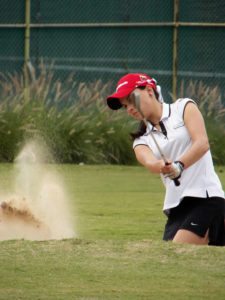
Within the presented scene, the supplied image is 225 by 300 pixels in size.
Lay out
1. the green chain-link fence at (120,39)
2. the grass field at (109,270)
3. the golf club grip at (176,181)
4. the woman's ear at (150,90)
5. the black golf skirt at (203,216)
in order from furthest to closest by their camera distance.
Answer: the green chain-link fence at (120,39), the black golf skirt at (203,216), the woman's ear at (150,90), the golf club grip at (176,181), the grass field at (109,270)

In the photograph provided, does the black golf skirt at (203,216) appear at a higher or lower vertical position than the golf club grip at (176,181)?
lower

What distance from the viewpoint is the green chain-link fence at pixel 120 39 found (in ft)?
70.5

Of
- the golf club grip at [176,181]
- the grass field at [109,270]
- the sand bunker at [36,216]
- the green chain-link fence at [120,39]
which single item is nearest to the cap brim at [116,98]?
the golf club grip at [176,181]

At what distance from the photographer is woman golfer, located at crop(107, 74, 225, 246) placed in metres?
7.95

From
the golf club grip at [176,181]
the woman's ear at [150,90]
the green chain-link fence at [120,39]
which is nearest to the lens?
the golf club grip at [176,181]

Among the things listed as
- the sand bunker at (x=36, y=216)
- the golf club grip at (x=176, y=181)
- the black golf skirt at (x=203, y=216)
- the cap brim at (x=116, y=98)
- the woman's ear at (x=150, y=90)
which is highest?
the woman's ear at (x=150, y=90)

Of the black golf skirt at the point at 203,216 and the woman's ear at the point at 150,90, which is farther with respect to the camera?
the black golf skirt at the point at 203,216

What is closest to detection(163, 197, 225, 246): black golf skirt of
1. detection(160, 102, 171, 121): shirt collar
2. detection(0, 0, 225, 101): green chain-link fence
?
detection(160, 102, 171, 121): shirt collar

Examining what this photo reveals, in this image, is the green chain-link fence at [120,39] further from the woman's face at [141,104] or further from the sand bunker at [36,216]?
the woman's face at [141,104]

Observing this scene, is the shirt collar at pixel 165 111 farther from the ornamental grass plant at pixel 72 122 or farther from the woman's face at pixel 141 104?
the ornamental grass plant at pixel 72 122

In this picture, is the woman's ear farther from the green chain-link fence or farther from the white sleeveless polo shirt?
the green chain-link fence

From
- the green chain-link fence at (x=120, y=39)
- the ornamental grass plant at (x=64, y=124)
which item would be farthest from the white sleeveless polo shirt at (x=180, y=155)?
the green chain-link fence at (x=120, y=39)

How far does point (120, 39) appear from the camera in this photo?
21.9m

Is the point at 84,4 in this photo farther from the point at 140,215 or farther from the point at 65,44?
the point at 140,215
